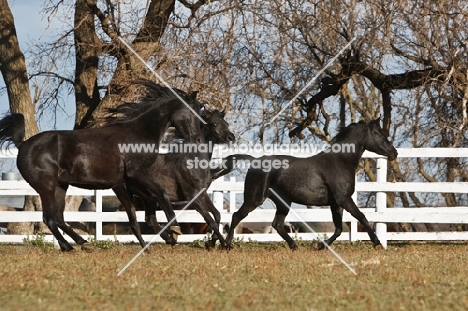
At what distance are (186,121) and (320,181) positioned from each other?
2.18 metres

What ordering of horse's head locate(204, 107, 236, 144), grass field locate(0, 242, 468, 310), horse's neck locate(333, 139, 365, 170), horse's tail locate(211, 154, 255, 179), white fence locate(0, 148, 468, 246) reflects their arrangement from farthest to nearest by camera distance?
white fence locate(0, 148, 468, 246) < horse's tail locate(211, 154, 255, 179) < horse's head locate(204, 107, 236, 144) < horse's neck locate(333, 139, 365, 170) < grass field locate(0, 242, 468, 310)

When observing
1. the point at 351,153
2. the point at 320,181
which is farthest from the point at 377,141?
the point at 320,181

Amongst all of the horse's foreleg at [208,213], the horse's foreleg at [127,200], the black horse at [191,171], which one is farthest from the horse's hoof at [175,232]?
the horse's foreleg at [127,200]

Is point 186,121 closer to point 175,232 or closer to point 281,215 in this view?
point 281,215

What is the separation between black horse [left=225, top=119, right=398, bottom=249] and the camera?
41.8ft

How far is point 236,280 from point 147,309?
71.5 inches

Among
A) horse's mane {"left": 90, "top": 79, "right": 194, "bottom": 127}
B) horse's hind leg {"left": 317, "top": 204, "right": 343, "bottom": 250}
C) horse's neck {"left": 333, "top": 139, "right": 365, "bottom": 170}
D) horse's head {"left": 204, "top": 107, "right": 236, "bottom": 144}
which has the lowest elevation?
horse's hind leg {"left": 317, "top": 204, "right": 343, "bottom": 250}

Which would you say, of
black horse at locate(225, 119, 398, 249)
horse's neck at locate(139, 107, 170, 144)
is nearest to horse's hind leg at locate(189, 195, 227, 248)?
black horse at locate(225, 119, 398, 249)

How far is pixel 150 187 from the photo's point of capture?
11.6 meters

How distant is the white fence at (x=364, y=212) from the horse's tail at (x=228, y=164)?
1.05 metres

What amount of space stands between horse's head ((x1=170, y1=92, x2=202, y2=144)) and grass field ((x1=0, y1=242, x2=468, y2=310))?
2.13 m

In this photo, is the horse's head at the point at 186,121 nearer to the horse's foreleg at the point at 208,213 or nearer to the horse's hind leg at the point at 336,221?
the horse's foreleg at the point at 208,213

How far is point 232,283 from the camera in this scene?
7.79 meters

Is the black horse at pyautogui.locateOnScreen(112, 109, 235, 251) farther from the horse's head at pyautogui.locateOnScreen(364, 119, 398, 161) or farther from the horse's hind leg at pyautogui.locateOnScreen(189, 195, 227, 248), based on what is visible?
the horse's head at pyautogui.locateOnScreen(364, 119, 398, 161)
